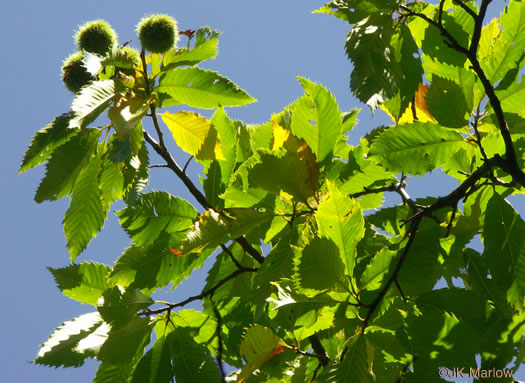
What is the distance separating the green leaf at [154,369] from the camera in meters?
1.81

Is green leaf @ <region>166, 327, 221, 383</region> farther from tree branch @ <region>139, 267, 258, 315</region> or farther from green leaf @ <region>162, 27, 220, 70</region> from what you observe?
green leaf @ <region>162, 27, 220, 70</region>

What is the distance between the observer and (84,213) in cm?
182

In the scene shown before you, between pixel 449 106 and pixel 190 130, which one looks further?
pixel 190 130

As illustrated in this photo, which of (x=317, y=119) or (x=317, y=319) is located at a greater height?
(x=317, y=119)

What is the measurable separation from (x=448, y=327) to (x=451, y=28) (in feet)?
2.67

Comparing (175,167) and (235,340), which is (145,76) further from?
(235,340)

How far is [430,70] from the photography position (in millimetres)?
1681

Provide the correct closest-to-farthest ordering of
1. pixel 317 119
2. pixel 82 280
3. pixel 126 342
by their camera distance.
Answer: pixel 317 119
pixel 126 342
pixel 82 280

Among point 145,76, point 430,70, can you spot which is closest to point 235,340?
point 145,76

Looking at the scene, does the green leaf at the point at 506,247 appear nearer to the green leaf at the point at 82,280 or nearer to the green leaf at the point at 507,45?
the green leaf at the point at 507,45

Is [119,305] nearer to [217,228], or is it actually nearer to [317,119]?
[217,228]

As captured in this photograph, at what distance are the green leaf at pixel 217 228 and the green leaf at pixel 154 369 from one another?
0.46 metres

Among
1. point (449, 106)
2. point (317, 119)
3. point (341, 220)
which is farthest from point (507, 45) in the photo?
point (341, 220)

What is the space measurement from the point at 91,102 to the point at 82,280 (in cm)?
75
